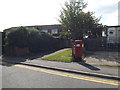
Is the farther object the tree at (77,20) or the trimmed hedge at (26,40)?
the tree at (77,20)

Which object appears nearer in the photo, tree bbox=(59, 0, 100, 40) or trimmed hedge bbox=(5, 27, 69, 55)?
trimmed hedge bbox=(5, 27, 69, 55)

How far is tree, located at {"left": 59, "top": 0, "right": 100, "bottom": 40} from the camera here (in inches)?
562

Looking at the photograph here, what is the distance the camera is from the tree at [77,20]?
14281 millimetres

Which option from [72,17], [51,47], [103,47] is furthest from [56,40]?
[103,47]

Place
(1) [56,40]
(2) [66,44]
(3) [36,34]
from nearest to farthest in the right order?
(3) [36,34] → (1) [56,40] → (2) [66,44]

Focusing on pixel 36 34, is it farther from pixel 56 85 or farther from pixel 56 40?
pixel 56 85

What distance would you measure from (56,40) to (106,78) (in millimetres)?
14662

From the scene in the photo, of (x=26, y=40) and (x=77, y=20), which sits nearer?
(x=26, y=40)

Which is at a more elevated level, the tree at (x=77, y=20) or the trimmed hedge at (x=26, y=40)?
the tree at (x=77, y=20)

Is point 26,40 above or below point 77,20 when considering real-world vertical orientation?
below

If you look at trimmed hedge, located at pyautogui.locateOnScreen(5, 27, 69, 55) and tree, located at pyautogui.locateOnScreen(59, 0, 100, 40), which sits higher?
tree, located at pyautogui.locateOnScreen(59, 0, 100, 40)

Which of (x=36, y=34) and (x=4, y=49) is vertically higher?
(x=36, y=34)

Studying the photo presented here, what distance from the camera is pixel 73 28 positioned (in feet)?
47.3

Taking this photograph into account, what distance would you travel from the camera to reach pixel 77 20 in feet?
47.0
